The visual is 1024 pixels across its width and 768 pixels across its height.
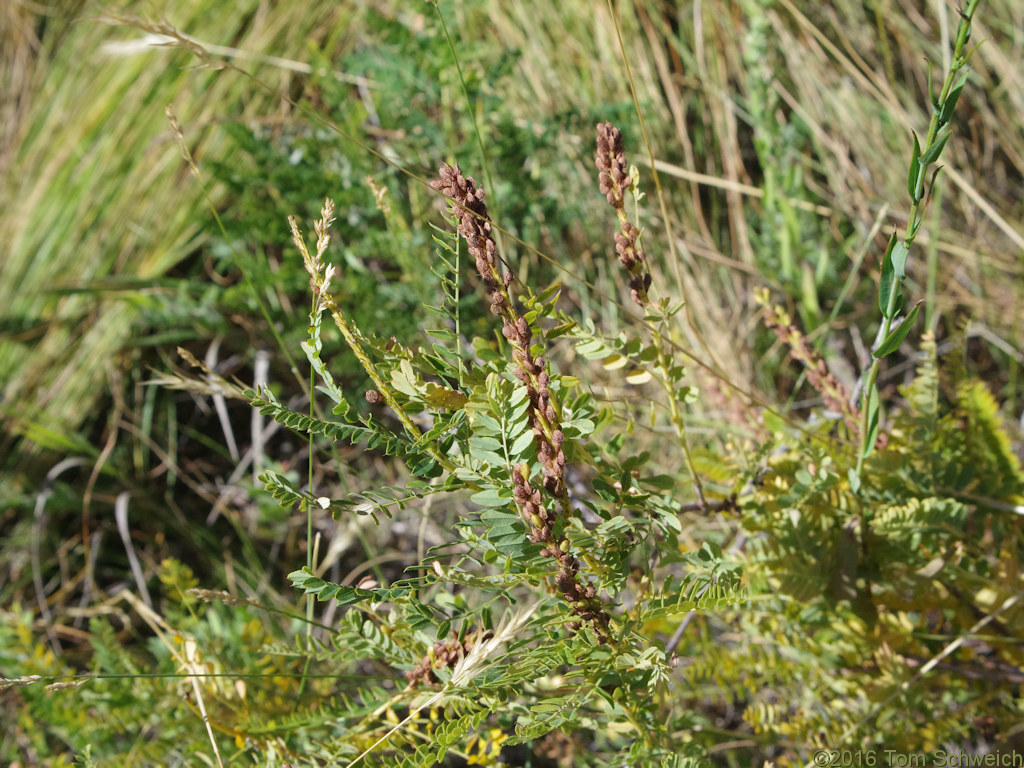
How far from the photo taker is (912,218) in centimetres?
59

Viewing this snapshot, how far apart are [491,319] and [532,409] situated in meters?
0.75

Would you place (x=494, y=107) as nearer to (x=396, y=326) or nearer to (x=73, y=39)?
(x=396, y=326)

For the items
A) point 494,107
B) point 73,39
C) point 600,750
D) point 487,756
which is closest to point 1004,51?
point 494,107

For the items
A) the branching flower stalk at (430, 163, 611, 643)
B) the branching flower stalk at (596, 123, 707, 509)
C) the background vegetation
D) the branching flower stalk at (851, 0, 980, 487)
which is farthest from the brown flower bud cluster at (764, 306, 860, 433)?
the branching flower stalk at (430, 163, 611, 643)

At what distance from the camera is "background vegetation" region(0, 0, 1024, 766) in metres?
0.87

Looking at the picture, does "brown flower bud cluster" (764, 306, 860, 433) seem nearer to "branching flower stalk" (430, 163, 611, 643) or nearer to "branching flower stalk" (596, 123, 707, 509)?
"branching flower stalk" (596, 123, 707, 509)

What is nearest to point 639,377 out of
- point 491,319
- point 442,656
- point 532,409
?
point 532,409

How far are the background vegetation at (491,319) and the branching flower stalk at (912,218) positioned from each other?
14cm

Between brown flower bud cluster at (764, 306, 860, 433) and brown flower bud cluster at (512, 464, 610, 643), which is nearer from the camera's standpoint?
brown flower bud cluster at (512, 464, 610, 643)

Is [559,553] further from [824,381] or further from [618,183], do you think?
[824,381]

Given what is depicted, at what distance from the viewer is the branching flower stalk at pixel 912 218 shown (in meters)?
0.53

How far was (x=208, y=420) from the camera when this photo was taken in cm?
173

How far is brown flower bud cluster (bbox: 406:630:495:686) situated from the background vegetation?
0.17 meters

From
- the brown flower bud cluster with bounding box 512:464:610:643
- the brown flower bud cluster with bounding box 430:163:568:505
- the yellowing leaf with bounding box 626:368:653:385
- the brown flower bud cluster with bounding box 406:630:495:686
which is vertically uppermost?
the brown flower bud cluster with bounding box 430:163:568:505
